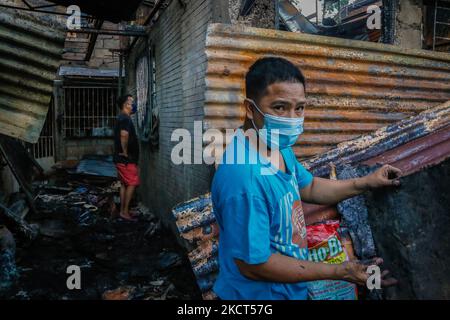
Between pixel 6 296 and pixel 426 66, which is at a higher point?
pixel 426 66

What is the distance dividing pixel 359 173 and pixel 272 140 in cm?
107

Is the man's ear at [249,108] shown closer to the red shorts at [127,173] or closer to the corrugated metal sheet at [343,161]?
the corrugated metal sheet at [343,161]

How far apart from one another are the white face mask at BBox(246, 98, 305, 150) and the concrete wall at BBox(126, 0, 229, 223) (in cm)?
231

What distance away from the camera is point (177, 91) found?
6.02 metres

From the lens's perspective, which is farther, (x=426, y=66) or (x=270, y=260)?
(x=426, y=66)

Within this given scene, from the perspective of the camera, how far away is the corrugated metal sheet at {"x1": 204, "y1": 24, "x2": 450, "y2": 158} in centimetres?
329

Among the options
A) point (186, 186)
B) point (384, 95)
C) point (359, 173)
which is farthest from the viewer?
point (186, 186)

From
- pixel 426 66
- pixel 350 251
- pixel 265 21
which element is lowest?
pixel 350 251

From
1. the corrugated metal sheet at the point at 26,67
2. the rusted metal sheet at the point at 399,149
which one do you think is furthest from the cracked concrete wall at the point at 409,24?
the corrugated metal sheet at the point at 26,67

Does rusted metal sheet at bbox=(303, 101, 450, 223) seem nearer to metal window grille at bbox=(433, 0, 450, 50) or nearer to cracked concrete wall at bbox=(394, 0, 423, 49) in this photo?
cracked concrete wall at bbox=(394, 0, 423, 49)

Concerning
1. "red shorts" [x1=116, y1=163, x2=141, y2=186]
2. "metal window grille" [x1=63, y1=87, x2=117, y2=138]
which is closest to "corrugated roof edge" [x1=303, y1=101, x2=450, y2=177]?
"red shorts" [x1=116, y1=163, x2=141, y2=186]

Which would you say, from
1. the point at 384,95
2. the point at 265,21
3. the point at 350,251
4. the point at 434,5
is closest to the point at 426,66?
the point at 384,95

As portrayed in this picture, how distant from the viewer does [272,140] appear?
1836 millimetres

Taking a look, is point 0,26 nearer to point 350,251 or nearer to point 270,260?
point 270,260
